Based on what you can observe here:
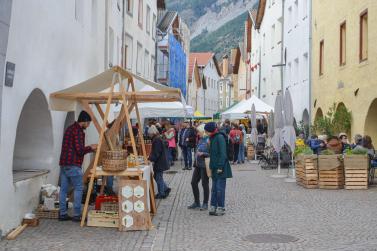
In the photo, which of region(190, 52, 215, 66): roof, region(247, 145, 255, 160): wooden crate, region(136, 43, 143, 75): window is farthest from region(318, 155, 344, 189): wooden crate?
region(190, 52, 215, 66): roof

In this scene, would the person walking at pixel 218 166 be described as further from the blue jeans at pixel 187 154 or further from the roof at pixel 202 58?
the roof at pixel 202 58

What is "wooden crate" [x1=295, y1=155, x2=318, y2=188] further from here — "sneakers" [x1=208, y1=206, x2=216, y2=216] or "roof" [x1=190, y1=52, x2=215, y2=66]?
"roof" [x1=190, y1=52, x2=215, y2=66]

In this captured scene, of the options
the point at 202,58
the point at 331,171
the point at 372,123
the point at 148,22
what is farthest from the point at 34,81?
the point at 202,58

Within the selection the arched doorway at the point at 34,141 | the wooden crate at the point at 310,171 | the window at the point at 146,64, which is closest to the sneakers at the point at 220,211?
the arched doorway at the point at 34,141

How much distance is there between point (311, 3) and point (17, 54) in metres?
20.6

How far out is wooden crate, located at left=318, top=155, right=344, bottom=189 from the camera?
15445 millimetres

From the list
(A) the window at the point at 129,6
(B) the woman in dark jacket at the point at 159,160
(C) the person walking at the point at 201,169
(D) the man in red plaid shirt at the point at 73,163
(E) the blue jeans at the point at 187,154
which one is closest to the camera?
(D) the man in red plaid shirt at the point at 73,163

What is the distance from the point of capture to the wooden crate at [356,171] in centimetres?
1526

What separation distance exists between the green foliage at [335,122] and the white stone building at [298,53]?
5.66 meters

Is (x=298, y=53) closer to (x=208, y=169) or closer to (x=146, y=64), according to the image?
(x=146, y=64)

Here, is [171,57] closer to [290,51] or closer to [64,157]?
[290,51]

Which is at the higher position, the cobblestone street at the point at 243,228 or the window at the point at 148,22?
the window at the point at 148,22

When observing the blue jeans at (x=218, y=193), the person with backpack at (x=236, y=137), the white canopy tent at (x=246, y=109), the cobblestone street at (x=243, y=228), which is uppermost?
the white canopy tent at (x=246, y=109)

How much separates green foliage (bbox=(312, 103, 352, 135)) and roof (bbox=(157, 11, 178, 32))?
20.0 meters
